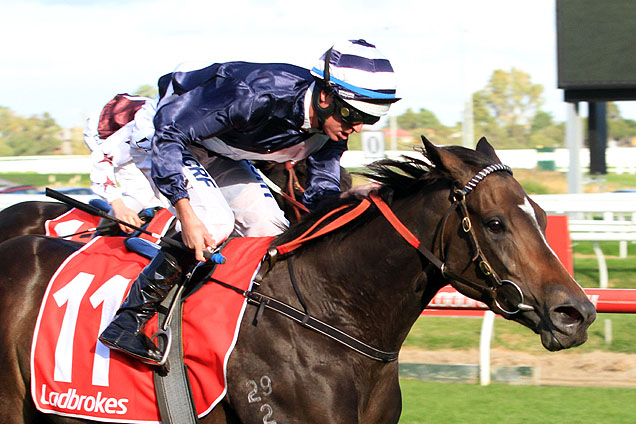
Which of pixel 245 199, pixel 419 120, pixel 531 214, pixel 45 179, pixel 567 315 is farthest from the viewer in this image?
pixel 419 120

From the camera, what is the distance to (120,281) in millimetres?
3172

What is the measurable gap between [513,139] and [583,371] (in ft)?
112

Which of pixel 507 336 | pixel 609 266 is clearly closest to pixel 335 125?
pixel 507 336

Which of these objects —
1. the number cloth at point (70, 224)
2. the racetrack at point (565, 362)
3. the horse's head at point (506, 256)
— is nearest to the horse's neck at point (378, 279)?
the horse's head at point (506, 256)

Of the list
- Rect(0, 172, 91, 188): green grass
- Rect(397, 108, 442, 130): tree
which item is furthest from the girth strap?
Rect(397, 108, 442, 130): tree

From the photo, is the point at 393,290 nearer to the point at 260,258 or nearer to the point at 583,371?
the point at 260,258

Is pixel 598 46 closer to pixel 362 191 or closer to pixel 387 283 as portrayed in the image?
pixel 362 191

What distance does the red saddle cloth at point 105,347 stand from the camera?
2877 millimetres

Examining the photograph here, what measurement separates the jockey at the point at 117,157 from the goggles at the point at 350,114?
2446mm

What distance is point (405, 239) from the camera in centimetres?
282

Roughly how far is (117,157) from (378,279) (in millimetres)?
3069

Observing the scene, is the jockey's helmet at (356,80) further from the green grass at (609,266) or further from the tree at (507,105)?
the tree at (507,105)

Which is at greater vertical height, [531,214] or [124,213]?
[531,214]

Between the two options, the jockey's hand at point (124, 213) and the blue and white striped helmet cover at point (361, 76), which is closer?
the blue and white striped helmet cover at point (361, 76)
